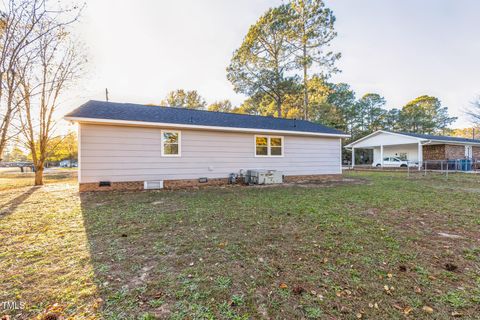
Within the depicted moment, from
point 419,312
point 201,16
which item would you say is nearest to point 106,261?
point 419,312

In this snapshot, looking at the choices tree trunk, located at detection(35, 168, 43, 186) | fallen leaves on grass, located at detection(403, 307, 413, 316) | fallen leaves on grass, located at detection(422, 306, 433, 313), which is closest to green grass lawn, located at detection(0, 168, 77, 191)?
tree trunk, located at detection(35, 168, 43, 186)

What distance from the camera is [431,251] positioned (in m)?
2.84

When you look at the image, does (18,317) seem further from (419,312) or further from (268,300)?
(419,312)

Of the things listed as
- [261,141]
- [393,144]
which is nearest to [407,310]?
[261,141]

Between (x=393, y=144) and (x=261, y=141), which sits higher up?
(x=393, y=144)

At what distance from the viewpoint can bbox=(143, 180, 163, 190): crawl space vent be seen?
26.9 ft

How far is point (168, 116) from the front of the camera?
360 inches

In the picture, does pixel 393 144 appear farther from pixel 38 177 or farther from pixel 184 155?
pixel 38 177

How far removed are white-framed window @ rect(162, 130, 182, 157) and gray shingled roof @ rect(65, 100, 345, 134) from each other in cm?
50

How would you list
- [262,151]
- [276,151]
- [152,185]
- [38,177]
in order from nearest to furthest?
[152,185] → [38,177] → [262,151] → [276,151]

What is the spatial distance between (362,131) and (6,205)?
3835 centimetres

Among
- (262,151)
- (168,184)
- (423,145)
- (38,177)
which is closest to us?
(168,184)

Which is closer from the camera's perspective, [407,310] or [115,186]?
[407,310]

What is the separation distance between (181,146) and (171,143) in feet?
1.33
